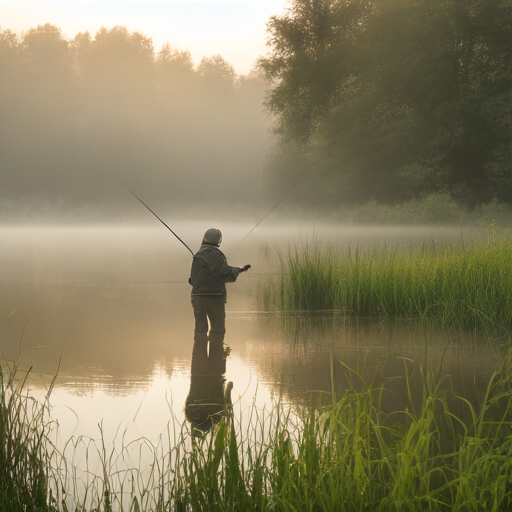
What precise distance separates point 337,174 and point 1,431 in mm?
22866

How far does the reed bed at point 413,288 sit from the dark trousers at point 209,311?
3177mm

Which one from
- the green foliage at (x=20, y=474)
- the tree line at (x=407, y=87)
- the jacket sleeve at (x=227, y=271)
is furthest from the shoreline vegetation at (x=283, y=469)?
the tree line at (x=407, y=87)

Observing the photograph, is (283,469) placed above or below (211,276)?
below

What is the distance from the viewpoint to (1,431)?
4.11 metres

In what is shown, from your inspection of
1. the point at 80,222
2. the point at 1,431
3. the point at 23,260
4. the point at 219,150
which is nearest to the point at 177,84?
the point at 219,150

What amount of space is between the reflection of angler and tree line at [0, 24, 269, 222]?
6939cm

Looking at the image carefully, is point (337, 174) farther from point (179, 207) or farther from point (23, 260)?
point (179, 207)

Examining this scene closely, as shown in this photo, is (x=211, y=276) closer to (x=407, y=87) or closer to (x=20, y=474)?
(x=20, y=474)

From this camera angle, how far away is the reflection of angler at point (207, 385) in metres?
5.76

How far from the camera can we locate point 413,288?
35.6ft

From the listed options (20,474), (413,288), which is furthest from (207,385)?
(413,288)

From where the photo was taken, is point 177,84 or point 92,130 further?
point 177,84

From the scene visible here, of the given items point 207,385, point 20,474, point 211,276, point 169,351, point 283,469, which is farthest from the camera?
point 169,351

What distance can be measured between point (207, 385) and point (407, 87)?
1598 centimetres
